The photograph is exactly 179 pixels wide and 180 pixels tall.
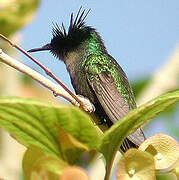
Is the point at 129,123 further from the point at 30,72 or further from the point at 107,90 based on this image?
the point at 107,90

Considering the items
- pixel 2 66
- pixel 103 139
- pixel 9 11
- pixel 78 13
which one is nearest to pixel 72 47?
pixel 78 13

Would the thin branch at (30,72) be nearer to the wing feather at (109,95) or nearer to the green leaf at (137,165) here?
the green leaf at (137,165)

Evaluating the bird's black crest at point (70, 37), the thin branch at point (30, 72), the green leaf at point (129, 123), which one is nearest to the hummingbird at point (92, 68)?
the bird's black crest at point (70, 37)

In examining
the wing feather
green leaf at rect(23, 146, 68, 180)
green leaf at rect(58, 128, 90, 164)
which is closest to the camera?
green leaf at rect(23, 146, 68, 180)

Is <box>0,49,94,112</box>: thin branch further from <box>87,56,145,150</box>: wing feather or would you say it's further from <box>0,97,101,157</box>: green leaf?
<box>87,56,145,150</box>: wing feather

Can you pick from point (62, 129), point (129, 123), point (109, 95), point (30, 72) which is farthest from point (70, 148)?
point (109, 95)

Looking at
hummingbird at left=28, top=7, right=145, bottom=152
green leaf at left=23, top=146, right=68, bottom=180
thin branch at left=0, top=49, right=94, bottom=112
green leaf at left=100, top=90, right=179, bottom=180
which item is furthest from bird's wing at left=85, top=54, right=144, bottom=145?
green leaf at left=23, top=146, right=68, bottom=180

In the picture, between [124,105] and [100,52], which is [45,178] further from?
[100,52]

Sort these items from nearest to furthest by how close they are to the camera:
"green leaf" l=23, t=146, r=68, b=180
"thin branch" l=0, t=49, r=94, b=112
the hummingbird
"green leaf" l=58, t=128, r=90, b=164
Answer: "green leaf" l=23, t=146, r=68, b=180
"green leaf" l=58, t=128, r=90, b=164
"thin branch" l=0, t=49, r=94, b=112
the hummingbird
